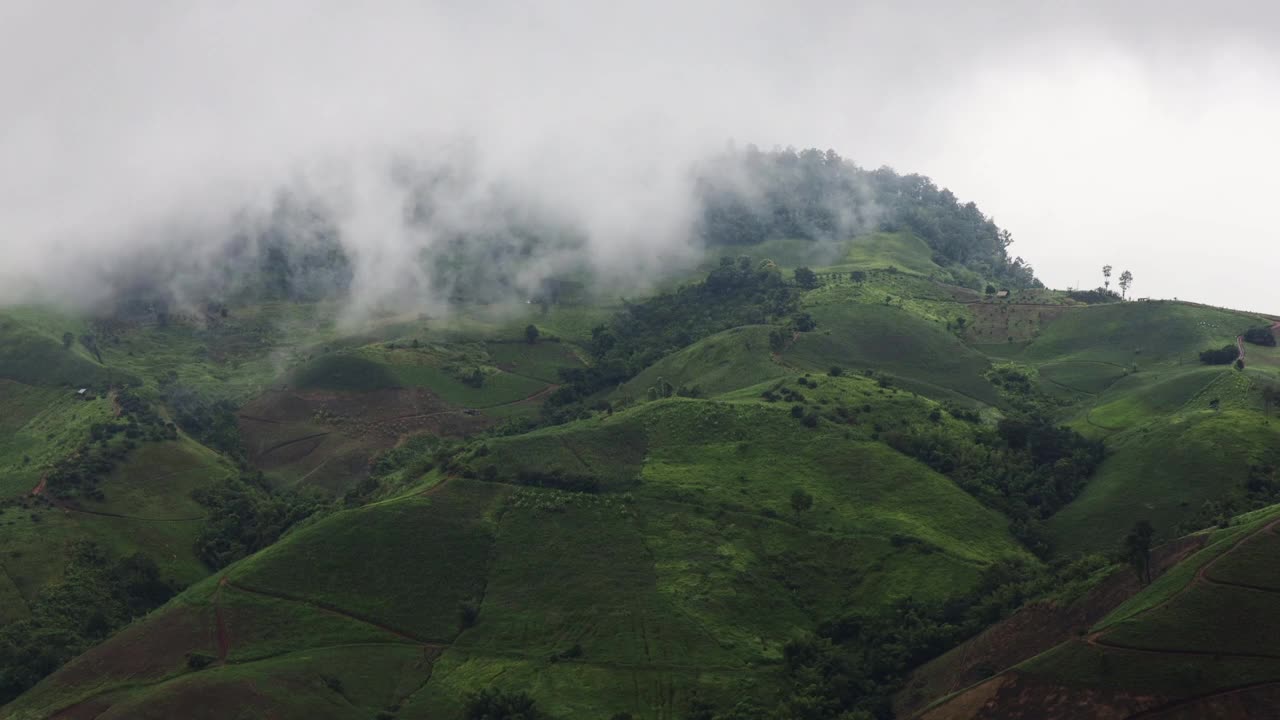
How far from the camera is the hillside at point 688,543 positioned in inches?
3826

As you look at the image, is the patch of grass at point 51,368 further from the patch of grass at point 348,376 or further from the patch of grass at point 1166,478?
the patch of grass at point 1166,478

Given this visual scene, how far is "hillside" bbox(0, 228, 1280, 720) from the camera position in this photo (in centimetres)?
9719

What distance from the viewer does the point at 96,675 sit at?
342 feet

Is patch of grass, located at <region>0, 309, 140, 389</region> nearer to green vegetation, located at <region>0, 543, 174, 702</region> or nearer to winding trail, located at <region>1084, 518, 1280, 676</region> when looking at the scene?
green vegetation, located at <region>0, 543, 174, 702</region>

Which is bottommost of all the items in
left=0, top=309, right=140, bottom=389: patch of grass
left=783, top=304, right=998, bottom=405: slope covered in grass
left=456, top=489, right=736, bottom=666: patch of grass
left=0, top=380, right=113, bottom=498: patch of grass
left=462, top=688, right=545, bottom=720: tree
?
left=462, top=688, right=545, bottom=720: tree

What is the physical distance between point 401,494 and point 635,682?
47.4 metres

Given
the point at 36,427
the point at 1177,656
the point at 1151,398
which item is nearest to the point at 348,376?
the point at 36,427

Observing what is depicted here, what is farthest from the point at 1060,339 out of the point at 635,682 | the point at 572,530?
the point at 635,682

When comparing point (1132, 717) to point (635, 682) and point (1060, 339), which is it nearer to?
point (635, 682)

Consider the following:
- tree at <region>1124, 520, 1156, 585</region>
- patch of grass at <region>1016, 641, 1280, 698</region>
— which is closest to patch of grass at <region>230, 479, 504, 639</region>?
patch of grass at <region>1016, 641, 1280, 698</region>

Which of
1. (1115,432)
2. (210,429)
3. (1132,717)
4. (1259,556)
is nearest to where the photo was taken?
(1132,717)

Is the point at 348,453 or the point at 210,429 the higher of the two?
the point at 210,429

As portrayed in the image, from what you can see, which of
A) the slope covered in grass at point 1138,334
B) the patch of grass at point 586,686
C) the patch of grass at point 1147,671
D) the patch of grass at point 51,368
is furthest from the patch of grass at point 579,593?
the patch of grass at point 51,368

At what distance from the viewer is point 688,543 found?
4857 inches
